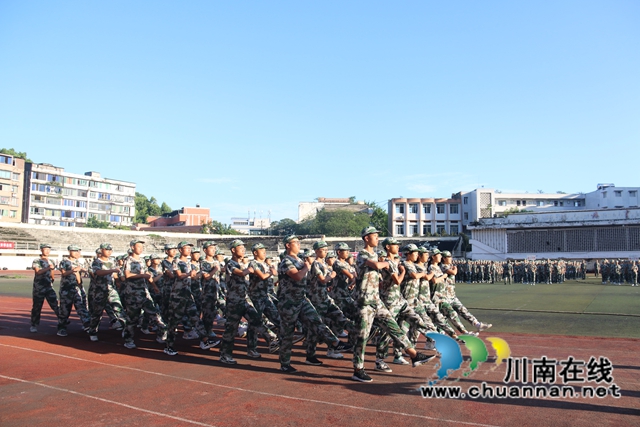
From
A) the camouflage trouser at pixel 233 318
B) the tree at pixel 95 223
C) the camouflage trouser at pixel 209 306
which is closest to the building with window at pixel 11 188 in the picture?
the tree at pixel 95 223

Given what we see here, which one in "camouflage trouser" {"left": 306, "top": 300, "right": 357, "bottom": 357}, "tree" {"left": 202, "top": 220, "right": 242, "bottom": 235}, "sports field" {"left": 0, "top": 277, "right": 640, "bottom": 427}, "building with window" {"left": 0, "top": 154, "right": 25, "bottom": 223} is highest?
"building with window" {"left": 0, "top": 154, "right": 25, "bottom": 223}

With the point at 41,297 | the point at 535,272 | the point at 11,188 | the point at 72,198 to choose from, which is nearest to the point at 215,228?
the point at 72,198

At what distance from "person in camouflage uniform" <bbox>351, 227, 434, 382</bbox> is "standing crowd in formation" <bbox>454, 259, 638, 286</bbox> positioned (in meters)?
25.0

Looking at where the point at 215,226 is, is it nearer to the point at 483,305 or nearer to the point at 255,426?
the point at 483,305

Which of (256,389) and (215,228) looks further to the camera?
(215,228)

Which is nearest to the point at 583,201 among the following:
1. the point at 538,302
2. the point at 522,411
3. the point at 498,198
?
the point at 498,198

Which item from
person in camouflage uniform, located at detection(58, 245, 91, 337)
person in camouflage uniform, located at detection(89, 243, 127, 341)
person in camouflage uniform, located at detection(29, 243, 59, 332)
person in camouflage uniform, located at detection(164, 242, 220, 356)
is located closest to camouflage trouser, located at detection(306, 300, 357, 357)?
person in camouflage uniform, located at detection(164, 242, 220, 356)

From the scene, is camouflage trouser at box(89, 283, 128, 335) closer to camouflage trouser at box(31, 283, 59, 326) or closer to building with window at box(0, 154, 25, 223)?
camouflage trouser at box(31, 283, 59, 326)

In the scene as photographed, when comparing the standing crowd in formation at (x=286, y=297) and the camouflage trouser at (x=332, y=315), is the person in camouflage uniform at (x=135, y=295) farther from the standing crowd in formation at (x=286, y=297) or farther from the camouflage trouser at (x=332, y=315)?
the camouflage trouser at (x=332, y=315)

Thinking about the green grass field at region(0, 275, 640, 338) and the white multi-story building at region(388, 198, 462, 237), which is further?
the white multi-story building at region(388, 198, 462, 237)

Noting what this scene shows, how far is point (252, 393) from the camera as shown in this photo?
589 centimetres

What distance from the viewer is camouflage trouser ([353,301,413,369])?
21.1 feet

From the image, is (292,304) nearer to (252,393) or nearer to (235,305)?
(235,305)

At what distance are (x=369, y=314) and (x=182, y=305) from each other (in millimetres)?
3446
